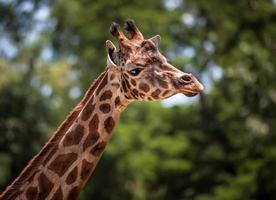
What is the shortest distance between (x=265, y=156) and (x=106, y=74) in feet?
36.5

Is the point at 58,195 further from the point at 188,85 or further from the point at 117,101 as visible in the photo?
the point at 188,85

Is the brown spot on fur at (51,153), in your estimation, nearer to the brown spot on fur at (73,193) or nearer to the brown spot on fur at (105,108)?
the brown spot on fur at (73,193)

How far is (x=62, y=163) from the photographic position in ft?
15.3

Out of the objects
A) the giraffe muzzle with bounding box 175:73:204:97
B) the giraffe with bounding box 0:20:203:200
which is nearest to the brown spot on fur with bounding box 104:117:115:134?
the giraffe with bounding box 0:20:203:200

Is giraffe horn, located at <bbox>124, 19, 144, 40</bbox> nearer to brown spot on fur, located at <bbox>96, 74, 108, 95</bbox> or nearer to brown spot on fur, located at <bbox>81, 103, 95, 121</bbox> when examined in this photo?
brown spot on fur, located at <bbox>96, 74, 108, 95</bbox>

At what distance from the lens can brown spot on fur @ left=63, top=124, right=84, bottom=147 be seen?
4703mm

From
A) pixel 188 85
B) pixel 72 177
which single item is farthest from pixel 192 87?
pixel 72 177

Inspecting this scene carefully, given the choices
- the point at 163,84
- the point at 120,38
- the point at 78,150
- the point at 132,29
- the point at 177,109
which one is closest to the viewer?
the point at 163,84

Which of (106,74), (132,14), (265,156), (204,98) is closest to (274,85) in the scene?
(265,156)

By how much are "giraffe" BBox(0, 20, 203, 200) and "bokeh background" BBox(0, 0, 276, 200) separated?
33.7 ft

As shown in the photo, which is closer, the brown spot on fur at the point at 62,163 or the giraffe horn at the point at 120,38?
the brown spot on fur at the point at 62,163

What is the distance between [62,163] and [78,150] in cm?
15

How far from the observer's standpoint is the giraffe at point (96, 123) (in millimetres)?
4625

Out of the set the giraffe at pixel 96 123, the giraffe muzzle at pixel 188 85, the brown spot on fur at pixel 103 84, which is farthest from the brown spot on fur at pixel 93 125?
the giraffe muzzle at pixel 188 85
